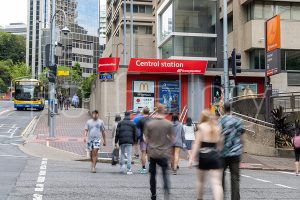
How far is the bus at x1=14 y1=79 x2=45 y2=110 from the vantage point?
53094 mm

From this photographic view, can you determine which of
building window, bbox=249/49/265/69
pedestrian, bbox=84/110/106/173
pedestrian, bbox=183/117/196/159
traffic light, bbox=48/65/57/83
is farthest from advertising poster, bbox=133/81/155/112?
pedestrian, bbox=84/110/106/173

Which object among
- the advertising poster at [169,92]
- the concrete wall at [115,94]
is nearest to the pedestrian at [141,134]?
the concrete wall at [115,94]

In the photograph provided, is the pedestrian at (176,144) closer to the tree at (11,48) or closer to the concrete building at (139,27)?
the concrete building at (139,27)

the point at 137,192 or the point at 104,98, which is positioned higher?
the point at 104,98

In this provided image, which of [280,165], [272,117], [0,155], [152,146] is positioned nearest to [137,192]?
[152,146]

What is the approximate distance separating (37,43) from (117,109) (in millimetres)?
143159

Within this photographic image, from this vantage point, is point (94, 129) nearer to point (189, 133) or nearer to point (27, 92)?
point (189, 133)

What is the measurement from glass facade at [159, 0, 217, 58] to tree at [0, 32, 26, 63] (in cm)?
10745

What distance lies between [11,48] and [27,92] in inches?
3963

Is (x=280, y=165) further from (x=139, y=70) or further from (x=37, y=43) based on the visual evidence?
(x=37, y=43)

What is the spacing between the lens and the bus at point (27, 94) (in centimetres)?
5309

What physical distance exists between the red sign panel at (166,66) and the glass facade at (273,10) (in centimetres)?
836

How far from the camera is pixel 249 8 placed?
1559 inches

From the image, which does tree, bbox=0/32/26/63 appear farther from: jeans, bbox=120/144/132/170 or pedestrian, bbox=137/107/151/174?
jeans, bbox=120/144/132/170
